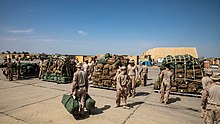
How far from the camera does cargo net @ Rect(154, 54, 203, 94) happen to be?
8.74 meters

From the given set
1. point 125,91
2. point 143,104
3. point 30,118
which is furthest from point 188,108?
point 30,118

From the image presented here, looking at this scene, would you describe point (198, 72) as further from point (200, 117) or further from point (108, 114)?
point (108, 114)

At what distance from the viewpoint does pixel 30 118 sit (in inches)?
209

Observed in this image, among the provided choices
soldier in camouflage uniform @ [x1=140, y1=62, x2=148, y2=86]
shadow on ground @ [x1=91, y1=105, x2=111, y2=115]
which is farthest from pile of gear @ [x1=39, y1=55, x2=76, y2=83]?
shadow on ground @ [x1=91, y1=105, x2=111, y2=115]

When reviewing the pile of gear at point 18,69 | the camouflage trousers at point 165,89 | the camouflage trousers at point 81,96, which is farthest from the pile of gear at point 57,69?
the camouflage trousers at point 165,89

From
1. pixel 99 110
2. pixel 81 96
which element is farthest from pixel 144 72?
pixel 81 96

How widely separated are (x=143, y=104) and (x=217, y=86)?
3911 millimetres

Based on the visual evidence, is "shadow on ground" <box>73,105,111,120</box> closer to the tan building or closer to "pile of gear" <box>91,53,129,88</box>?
"pile of gear" <box>91,53,129,88</box>

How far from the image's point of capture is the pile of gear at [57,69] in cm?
1238

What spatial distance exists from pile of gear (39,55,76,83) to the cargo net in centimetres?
849

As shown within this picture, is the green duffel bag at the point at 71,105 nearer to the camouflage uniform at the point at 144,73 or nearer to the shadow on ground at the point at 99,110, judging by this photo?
the shadow on ground at the point at 99,110

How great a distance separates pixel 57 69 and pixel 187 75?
1019 centimetres

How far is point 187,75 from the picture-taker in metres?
8.93

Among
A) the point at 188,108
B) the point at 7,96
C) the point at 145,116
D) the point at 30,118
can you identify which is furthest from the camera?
the point at 7,96
